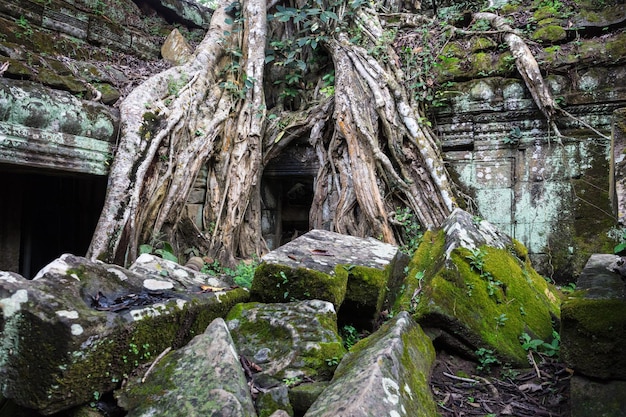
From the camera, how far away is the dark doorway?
5.03m

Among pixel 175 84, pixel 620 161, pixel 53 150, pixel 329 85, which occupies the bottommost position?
pixel 620 161

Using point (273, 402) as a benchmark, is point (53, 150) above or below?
above

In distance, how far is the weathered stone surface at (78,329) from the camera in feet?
5.06

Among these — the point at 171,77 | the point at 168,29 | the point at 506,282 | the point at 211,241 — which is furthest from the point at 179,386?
the point at 168,29

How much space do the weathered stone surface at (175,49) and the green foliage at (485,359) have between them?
17.1ft

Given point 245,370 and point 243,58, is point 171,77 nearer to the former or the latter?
point 243,58

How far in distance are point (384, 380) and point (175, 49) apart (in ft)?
18.9

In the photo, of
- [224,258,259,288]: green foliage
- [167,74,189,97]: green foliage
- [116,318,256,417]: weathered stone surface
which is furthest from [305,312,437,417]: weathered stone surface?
[167,74,189,97]: green foliage

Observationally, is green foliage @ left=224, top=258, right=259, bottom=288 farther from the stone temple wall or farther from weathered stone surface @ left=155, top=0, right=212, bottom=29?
weathered stone surface @ left=155, top=0, right=212, bottom=29

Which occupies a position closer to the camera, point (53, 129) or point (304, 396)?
point (304, 396)

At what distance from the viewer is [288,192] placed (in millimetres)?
6676

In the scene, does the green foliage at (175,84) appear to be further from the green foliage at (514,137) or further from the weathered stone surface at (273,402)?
the weathered stone surface at (273,402)

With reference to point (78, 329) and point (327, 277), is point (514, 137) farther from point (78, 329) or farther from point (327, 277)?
point (78, 329)

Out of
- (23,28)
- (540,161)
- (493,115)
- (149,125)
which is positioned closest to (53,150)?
(149,125)
